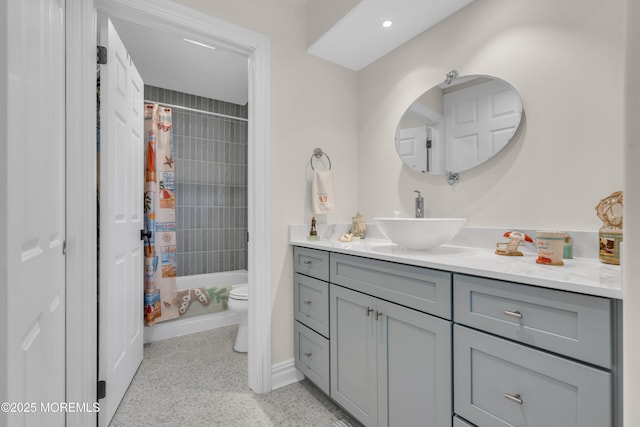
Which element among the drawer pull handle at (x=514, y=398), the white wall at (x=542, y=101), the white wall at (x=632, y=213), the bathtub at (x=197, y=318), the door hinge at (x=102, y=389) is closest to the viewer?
the white wall at (x=632, y=213)

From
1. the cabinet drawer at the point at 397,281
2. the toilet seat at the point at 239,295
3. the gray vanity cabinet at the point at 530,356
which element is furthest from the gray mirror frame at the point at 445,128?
the toilet seat at the point at 239,295

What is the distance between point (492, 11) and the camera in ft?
4.90

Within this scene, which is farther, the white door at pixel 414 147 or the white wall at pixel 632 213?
the white door at pixel 414 147

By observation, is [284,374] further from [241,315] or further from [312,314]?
[241,315]

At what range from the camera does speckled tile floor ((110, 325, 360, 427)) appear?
1.51m

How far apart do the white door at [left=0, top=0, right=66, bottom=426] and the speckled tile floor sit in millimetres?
550

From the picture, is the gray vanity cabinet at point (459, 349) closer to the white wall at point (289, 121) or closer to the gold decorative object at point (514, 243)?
the white wall at point (289, 121)

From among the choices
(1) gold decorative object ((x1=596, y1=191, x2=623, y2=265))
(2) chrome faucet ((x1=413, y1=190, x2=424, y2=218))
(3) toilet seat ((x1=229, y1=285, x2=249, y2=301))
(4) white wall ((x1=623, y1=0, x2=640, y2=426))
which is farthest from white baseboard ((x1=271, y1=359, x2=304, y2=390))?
(4) white wall ((x1=623, y1=0, x2=640, y2=426))

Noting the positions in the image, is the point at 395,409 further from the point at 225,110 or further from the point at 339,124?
the point at 225,110

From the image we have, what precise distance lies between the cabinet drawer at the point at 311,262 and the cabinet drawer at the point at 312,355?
1.14 ft

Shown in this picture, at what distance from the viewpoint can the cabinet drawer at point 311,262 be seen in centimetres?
163

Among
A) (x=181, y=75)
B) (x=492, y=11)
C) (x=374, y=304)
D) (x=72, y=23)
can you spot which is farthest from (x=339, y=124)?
(x=181, y=75)

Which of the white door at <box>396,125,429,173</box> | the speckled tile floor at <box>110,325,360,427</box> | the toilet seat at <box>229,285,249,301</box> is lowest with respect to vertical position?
the speckled tile floor at <box>110,325,360,427</box>

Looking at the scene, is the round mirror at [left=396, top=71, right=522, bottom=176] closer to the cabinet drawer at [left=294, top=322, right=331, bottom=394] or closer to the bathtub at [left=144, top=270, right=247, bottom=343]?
the cabinet drawer at [left=294, top=322, right=331, bottom=394]
